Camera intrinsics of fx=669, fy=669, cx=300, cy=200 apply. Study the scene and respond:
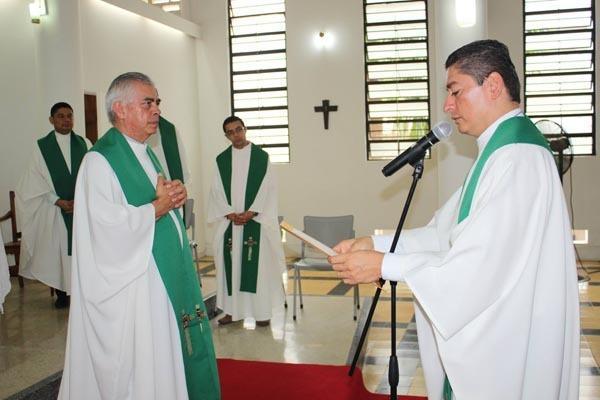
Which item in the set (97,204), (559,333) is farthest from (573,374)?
(97,204)

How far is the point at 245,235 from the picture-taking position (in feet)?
21.3

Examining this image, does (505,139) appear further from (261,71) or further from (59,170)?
(261,71)

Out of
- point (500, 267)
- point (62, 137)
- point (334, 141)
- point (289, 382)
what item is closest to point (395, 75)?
point (334, 141)

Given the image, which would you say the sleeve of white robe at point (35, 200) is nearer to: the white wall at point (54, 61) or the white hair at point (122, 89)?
the white wall at point (54, 61)

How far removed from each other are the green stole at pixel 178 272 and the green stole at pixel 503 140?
1518 millimetres

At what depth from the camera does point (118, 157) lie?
3.22 m

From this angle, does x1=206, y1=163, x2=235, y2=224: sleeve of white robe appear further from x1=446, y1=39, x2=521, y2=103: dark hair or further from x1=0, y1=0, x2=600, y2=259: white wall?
x1=446, y1=39, x2=521, y2=103: dark hair

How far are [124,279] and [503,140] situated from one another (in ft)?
5.85

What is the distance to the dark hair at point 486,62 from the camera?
2.30 m

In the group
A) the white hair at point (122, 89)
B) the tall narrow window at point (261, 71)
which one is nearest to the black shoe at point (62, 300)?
the white hair at point (122, 89)

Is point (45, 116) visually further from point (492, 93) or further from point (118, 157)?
point (492, 93)

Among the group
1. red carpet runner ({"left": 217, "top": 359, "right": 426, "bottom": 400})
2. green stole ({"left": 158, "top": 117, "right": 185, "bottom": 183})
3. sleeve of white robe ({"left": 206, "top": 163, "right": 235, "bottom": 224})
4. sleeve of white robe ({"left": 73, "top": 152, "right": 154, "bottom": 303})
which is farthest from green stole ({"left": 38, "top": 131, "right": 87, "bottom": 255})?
sleeve of white robe ({"left": 73, "top": 152, "right": 154, "bottom": 303})

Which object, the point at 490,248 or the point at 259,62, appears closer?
the point at 490,248

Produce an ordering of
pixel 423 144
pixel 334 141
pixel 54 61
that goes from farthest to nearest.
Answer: pixel 334 141, pixel 54 61, pixel 423 144
